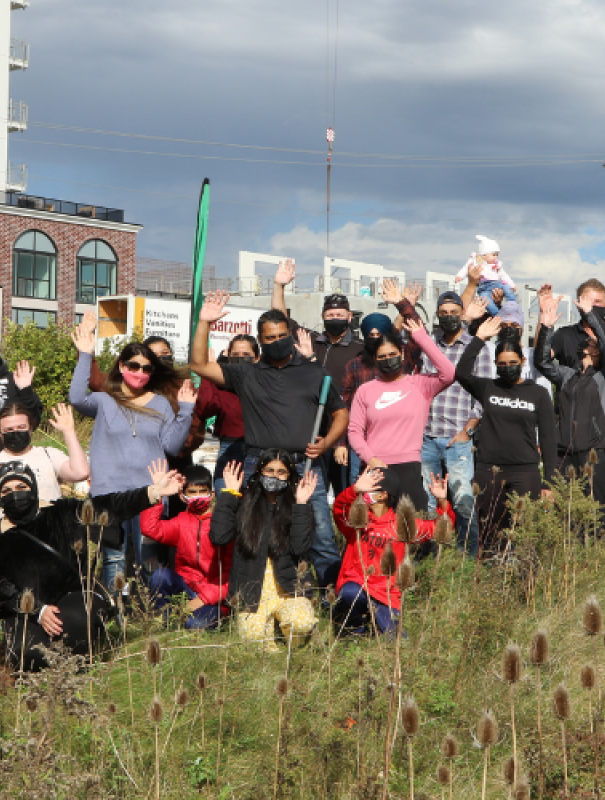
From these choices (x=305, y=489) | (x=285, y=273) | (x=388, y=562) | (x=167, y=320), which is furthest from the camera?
(x=167, y=320)

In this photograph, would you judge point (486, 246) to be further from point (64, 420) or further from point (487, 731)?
point (487, 731)

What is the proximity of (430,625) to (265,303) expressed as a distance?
47.6 meters

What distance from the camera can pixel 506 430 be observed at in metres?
7.00

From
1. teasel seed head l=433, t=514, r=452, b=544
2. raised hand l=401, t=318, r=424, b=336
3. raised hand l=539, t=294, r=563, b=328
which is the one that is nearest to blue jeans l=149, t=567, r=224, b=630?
raised hand l=401, t=318, r=424, b=336

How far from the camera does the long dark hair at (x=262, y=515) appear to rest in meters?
5.93

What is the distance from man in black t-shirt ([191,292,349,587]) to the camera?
20.5 feet

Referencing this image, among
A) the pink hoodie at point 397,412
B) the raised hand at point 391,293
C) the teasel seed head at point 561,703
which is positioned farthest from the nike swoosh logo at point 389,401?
the teasel seed head at point 561,703

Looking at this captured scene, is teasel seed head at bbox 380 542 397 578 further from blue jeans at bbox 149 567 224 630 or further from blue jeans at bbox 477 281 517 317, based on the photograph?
blue jeans at bbox 477 281 517 317

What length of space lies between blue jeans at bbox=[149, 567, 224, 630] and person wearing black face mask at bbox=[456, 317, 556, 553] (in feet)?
6.87

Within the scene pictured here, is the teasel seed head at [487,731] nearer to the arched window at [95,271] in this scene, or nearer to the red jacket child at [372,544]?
the red jacket child at [372,544]

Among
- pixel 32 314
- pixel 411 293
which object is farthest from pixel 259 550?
pixel 32 314

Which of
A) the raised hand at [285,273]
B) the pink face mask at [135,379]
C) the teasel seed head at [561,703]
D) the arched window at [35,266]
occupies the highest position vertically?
the arched window at [35,266]

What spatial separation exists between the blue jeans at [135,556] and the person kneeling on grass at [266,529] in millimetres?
701

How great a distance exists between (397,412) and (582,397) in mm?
1683
